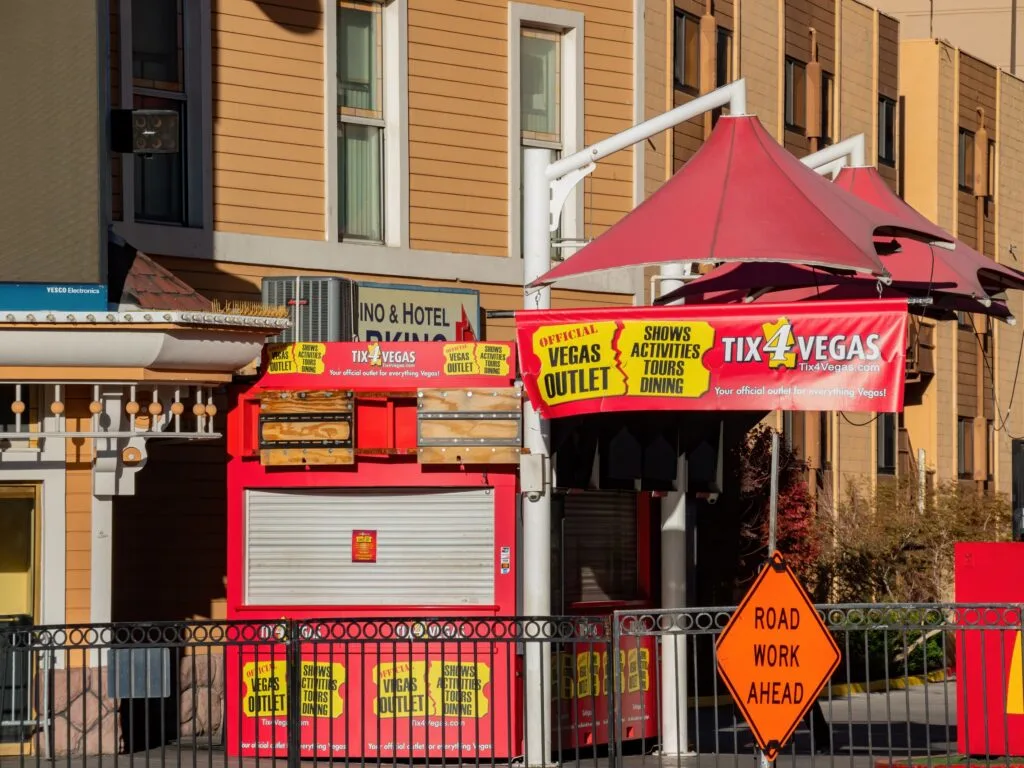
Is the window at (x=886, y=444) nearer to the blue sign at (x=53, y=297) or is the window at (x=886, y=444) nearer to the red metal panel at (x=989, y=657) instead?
the red metal panel at (x=989, y=657)

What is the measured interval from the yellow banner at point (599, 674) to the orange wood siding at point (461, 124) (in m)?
5.54

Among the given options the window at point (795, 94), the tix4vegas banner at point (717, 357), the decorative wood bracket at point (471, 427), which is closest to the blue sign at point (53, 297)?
the decorative wood bracket at point (471, 427)

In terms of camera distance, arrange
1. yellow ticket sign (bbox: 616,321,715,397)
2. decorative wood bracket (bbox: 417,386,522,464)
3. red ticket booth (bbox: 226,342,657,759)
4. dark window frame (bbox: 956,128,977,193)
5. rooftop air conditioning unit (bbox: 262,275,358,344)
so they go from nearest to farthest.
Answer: yellow ticket sign (bbox: 616,321,715,397)
red ticket booth (bbox: 226,342,657,759)
decorative wood bracket (bbox: 417,386,522,464)
rooftop air conditioning unit (bbox: 262,275,358,344)
dark window frame (bbox: 956,128,977,193)

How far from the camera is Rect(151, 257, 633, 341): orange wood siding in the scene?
19.0 metres

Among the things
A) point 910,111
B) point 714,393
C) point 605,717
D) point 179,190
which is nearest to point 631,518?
point 605,717

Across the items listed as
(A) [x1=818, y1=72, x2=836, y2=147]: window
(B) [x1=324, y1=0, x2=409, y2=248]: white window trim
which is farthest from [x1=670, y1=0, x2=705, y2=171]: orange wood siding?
(A) [x1=818, y1=72, x2=836, y2=147]: window

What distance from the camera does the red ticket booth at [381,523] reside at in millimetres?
16344

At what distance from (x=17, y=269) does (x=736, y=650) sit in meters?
7.01

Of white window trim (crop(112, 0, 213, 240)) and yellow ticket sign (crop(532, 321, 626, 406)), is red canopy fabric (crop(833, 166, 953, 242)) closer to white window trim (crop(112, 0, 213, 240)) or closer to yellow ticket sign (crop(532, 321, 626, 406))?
yellow ticket sign (crop(532, 321, 626, 406))

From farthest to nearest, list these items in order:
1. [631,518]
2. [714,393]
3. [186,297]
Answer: [631,518] < [186,297] < [714,393]

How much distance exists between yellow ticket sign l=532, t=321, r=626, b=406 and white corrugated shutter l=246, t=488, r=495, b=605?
175 cm

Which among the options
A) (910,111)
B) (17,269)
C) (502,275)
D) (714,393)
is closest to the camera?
(714,393)

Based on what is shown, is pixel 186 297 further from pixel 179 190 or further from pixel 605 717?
pixel 605 717

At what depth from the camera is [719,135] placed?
15828mm
